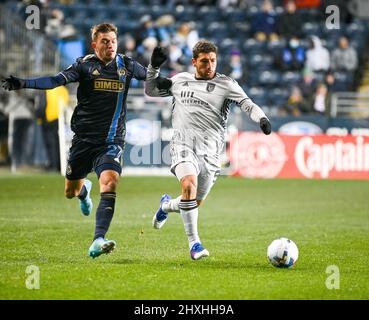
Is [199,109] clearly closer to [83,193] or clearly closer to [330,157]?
[83,193]

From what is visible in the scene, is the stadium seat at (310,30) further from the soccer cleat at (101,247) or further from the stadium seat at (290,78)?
the soccer cleat at (101,247)

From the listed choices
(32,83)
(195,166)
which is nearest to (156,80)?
(195,166)

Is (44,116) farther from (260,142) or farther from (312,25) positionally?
(312,25)

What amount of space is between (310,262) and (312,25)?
1948cm

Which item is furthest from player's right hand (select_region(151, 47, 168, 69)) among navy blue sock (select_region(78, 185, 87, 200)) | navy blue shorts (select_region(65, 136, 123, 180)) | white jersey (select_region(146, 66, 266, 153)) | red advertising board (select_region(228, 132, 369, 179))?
red advertising board (select_region(228, 132, 369, 179))

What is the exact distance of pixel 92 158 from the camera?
9594mm

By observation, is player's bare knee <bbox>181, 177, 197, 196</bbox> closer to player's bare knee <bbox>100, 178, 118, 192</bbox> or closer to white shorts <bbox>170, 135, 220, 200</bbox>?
white shorts <bbox>170, 135, 220, 200</bbox>

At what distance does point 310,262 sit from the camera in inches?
354

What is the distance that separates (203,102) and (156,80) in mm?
545

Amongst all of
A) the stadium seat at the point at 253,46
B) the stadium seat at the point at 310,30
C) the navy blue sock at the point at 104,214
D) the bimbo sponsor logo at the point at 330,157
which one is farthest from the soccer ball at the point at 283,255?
the stadium seat at the point at 310,30

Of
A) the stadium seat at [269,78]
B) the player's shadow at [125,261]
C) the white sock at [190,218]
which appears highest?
the stadium seat at [269,78]

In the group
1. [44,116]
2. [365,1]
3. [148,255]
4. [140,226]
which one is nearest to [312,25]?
[365,1]

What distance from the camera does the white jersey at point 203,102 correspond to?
9.32 metres

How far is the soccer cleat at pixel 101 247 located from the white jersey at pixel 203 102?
155cm
